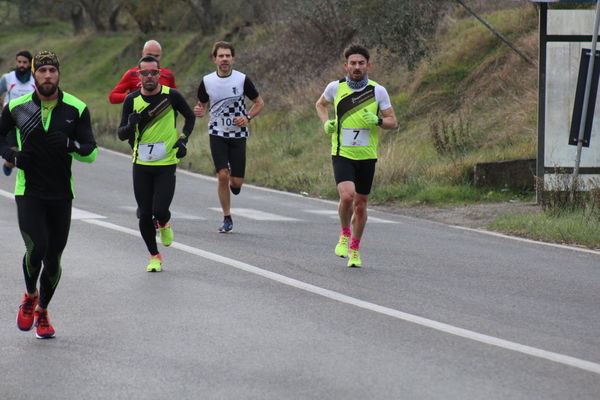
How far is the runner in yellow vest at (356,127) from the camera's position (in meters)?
10.7

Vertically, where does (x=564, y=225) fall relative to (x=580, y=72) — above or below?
below

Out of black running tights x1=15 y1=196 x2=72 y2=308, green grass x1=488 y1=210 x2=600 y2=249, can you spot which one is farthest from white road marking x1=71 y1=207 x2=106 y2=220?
black running tights x1=15 y1=196 x2=72 y2=308

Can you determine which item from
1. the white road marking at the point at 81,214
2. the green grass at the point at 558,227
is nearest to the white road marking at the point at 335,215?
the green grass at the point at 558,227

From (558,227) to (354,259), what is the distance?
3.60m

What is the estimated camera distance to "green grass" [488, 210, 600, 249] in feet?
43.0

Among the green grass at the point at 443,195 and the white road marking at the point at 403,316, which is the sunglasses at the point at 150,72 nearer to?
the white road marking at the point at 403,316

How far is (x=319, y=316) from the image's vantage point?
8.50 metres

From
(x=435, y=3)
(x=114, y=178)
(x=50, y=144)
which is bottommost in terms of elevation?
(x=114, y=178)

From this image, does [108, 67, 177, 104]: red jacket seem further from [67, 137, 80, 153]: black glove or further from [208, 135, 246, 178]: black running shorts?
[67, 137, 80, 153]: black glove

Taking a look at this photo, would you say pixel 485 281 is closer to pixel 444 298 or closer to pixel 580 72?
pixel 444 298

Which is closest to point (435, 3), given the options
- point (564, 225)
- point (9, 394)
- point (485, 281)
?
point (564, 225)

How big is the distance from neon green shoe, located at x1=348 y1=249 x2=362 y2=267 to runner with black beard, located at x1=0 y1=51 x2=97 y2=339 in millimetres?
3624

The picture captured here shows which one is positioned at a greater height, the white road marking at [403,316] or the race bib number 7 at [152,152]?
the race bib number 7 at [152,152]

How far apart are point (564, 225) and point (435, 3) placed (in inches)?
561
